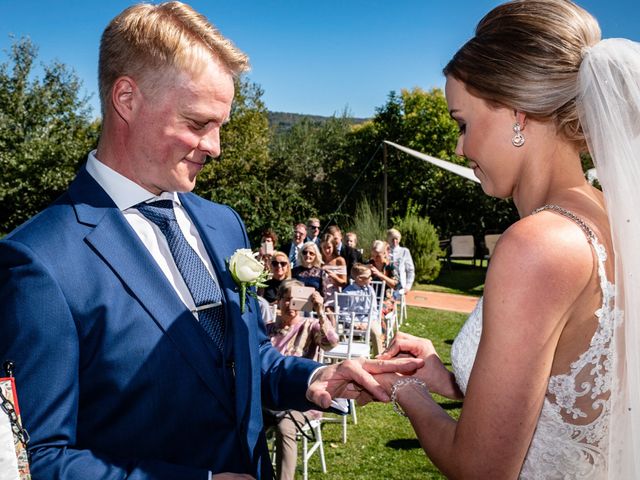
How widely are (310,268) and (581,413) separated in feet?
27.8

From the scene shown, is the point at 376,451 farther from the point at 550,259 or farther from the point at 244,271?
the point at 550,259

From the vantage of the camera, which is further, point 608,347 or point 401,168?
point 401,168

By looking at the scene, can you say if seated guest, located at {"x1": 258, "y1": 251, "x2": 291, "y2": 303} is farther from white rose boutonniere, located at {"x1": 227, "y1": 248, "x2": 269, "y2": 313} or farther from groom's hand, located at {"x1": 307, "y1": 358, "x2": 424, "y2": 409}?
white rose boutonniere, located at {"x1": 227, "y1": 248, "x2": 269, "y2": 313}

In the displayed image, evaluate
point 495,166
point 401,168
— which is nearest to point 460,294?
point 401,168

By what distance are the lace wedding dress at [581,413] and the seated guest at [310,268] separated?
8.21 meters

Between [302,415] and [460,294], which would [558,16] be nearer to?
[302,415]

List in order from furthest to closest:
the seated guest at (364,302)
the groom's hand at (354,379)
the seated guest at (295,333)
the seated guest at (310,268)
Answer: the seated guest at (310,268) → the seated guest at (364,302) → the seated guest at (295,333) → the groom's hand at (354,379)

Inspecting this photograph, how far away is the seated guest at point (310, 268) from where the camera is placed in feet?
32.9

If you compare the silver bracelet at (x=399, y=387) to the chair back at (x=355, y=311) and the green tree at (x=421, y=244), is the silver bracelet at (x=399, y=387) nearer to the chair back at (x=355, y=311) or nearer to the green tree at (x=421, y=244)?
the chair back at (x=355, y=311)

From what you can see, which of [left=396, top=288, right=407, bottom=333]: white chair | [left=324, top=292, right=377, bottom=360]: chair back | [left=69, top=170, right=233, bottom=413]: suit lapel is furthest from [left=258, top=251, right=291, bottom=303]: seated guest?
[left=69, top=170, right=233, bottom=413]: suit lapel

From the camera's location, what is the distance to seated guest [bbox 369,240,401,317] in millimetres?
11352

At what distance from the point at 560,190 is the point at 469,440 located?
886 millimetres

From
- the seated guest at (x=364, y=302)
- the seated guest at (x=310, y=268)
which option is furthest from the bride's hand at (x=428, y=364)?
the seated guest at (x=310, y=268)

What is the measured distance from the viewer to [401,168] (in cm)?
2873
